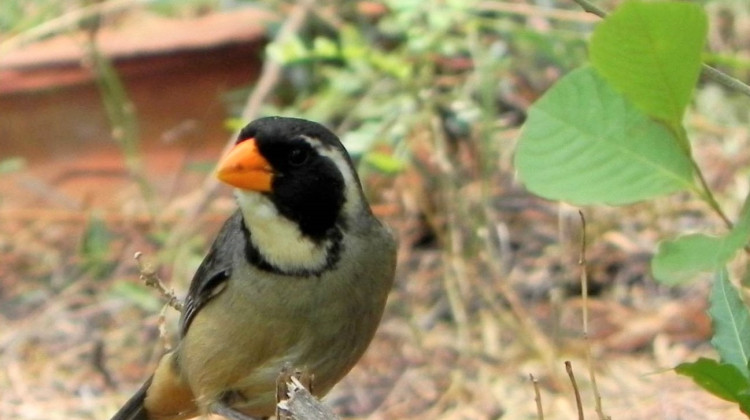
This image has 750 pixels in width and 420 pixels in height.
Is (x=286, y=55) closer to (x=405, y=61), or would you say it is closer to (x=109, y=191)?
(x=405, y=61)

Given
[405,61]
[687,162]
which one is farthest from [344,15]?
[687,162]

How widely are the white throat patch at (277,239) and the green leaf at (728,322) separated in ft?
Result: 3.09

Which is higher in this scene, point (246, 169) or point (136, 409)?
point (246, 169)

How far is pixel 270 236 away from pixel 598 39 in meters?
1.07

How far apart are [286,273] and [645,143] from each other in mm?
1003

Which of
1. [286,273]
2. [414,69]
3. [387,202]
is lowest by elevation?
[387,202]

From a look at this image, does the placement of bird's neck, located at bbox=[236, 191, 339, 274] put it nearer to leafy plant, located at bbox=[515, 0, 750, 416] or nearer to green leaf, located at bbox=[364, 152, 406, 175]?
leafy plant, located at bbox=[515, 0, 750, 416]

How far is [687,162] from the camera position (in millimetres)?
1515

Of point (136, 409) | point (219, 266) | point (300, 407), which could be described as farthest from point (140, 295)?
point (300, 407)

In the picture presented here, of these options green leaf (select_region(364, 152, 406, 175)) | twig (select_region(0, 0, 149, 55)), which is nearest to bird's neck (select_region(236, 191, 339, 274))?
green leaf (select_region(364, 152, 406, 175))

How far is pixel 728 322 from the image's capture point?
1615 mm

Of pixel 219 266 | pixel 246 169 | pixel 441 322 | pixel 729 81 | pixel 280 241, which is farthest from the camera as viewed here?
pixel 441 322

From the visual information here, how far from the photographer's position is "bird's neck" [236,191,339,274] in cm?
235

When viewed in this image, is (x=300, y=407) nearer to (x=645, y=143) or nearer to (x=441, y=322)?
(x=645, y=143)
